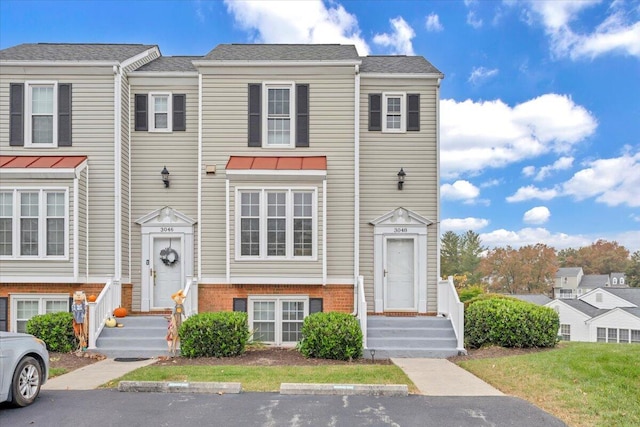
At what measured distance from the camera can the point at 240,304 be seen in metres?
12.3

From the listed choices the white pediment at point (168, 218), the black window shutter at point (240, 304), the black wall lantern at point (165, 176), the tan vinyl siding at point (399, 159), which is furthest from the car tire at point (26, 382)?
the tan vinyl siding at point (399, 159)

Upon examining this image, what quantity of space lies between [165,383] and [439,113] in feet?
30.5

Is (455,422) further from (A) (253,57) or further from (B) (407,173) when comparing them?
(A) (253,57)

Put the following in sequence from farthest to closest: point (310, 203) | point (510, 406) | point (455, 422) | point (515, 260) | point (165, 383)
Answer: point (515, 260) → point (310, 203) → point (165, 383) → point (510, 406) → point (455, 422)

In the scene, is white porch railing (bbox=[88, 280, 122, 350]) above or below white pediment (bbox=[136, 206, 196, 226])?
below

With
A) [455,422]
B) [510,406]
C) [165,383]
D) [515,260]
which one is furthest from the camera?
[515,260]

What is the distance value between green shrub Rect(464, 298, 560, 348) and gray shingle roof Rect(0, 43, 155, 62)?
1076cm

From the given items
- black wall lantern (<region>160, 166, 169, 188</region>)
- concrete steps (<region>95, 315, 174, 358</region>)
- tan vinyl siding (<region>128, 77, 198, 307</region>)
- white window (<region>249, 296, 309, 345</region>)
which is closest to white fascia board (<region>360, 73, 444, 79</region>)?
tan vinyl siding (<region>128, 77, 198, 307</region>)

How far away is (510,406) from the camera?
6680mm

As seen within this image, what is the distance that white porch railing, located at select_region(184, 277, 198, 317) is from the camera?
11.7 meters

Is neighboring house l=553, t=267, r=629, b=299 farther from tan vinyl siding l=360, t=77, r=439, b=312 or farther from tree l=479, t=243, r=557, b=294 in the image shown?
tan vinyl siding l=360, t=77, r=439, b=312

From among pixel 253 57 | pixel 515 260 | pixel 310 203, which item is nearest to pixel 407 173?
pixel 310 203

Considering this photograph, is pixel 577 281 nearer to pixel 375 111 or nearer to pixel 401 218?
pixel 401 218

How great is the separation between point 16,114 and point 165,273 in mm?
5363
